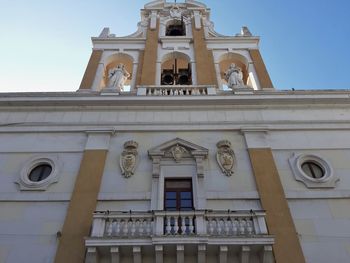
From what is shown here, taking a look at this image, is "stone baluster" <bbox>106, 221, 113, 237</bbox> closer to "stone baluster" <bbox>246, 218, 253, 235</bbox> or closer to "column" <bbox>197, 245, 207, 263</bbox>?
"column" <bbox>197, 245, 207, 263</bbox>

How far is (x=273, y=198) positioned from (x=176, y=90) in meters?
7.02

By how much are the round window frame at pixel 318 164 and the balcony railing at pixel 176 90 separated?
199 inches

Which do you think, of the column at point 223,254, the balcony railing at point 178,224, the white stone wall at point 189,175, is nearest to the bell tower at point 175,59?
the white stone wall at point 189,175

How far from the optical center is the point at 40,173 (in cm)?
1384

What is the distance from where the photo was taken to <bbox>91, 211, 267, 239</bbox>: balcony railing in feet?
35.3

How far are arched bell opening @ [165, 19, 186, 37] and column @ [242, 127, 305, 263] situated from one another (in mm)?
10620

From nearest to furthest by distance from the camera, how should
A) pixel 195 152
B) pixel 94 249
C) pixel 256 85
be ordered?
pixel 94 249, pixel 195 152, pixel 256 85

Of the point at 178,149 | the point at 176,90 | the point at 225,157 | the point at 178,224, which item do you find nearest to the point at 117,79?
the point at 176,90

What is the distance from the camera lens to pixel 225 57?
20.7 m

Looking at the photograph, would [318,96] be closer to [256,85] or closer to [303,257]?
[256,85]

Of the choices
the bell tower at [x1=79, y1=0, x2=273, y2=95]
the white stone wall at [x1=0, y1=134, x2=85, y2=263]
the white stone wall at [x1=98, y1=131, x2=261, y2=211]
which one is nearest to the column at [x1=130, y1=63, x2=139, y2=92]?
the bell tower at [x1=79, y1=0, x2=273, y2=95]

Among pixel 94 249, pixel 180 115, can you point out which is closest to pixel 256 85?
pixel 180 115

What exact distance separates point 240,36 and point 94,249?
15282 millimetres

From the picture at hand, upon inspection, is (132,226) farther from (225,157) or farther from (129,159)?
(225,157)
